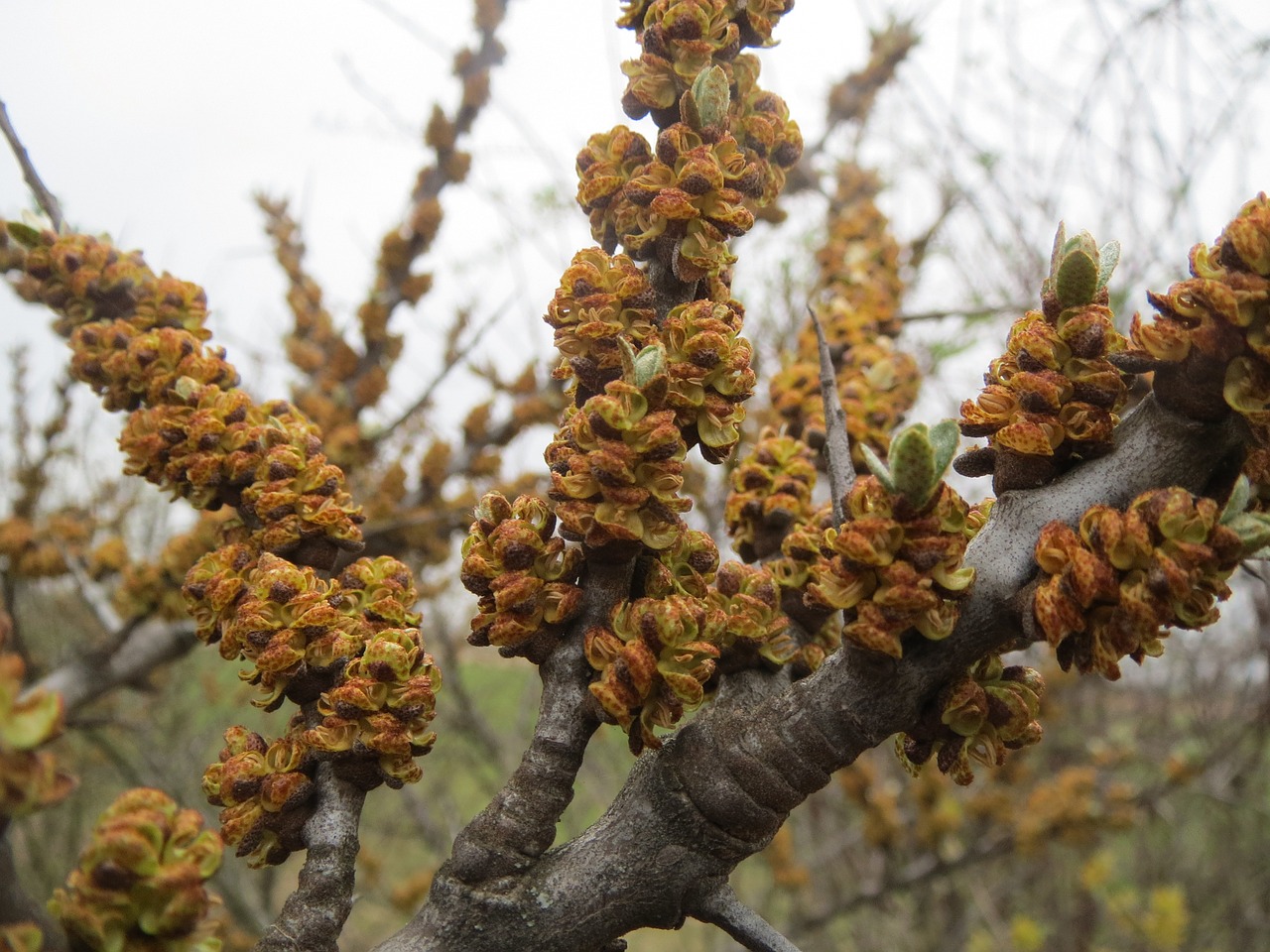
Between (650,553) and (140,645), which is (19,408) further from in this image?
(650,553)

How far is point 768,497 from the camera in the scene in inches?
46.4

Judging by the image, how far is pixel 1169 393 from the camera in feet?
2.42

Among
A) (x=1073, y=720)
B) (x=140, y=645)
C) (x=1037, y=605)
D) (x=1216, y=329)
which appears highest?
(x=140, y=645)

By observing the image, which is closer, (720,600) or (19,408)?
(720,600)

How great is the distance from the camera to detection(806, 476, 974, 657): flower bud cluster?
2.38 feet

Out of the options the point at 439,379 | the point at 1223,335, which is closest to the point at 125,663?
the point at 439,379

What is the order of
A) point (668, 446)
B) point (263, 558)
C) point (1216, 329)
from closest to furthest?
point (1216, 329), point (668, 446), point (263, 558)

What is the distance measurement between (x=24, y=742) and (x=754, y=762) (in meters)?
0.57

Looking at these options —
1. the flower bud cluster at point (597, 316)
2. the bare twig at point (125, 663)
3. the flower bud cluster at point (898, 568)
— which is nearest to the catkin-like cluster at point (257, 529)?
the flower bud cluster at point (597, 316)

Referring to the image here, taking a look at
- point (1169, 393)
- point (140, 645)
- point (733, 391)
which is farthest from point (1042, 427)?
point (140, 645)

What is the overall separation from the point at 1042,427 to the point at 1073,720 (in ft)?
15.0

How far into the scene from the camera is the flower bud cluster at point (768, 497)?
3.84 ft

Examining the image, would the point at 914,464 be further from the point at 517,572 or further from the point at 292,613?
the point at 292,613

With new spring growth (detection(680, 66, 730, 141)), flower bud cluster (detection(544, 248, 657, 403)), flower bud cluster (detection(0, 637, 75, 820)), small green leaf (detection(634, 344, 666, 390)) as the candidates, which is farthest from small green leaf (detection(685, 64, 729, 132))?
flower bud cluster (detection(0, 637, 75, 820))
